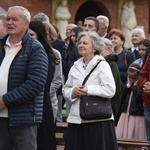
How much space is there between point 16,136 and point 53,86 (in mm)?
2065

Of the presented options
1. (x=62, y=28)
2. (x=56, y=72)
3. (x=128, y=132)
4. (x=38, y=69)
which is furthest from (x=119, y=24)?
(x=38, y=69)

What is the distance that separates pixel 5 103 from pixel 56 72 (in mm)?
Result: 2273

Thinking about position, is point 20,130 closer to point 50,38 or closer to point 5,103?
point 5,103

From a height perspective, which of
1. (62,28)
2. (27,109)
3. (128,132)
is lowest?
(128,132)

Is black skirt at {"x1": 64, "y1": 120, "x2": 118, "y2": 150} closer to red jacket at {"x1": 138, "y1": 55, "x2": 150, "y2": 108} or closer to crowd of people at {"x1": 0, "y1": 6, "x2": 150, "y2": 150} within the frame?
crowd of people at {"x1": 0, "y1": 6, "x2": 150, "y2": 150}

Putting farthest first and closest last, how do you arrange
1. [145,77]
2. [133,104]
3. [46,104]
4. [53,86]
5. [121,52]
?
1. [121,52]
2. [133,104]
3. [145,77]
4. [53,86]
5. [46,104]

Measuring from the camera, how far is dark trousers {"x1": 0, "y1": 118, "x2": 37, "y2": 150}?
6178 mm

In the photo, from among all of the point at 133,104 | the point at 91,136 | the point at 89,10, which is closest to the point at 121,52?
the point at 133,104

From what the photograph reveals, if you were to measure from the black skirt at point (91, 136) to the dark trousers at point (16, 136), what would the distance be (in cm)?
116

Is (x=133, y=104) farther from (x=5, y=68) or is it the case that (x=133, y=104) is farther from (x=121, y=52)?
(x=5, y=68)

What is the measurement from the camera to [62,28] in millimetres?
20969

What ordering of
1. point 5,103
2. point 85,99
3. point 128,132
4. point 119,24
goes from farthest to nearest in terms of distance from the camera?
point 119,24 → point 128,132 → point 85,99 → point 5,103

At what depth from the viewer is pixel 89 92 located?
7.14 metres

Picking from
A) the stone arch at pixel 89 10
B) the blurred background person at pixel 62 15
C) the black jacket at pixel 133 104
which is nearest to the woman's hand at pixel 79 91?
the black jacket at pixel 133 104
